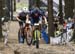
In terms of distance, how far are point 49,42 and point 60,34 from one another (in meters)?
0.59

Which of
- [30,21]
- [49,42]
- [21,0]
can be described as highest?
[30,21]

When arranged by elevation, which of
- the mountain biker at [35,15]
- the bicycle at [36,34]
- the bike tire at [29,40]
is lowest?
the bike tire at [29,40]

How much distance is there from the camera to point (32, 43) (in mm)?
13398

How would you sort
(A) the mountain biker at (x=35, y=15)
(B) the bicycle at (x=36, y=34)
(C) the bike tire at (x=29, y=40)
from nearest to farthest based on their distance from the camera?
(B) the bicycle at (x=36, y=34) → (C) the bike tire at (x=29, y=40) → (A) the mountain biker at (x=35, y=15)

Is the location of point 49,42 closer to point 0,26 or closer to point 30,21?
point 30,21

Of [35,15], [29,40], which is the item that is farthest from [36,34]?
[35,15]

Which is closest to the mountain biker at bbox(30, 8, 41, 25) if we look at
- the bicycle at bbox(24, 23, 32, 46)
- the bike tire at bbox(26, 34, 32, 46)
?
the bicycle at bbox(24, 23, 32, 46)

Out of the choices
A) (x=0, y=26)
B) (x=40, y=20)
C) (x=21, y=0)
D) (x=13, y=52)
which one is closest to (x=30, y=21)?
(x=40, y=20)

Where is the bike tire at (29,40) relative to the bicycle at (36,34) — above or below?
below

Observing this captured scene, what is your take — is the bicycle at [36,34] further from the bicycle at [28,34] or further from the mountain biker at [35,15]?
the mountain biker at [35,15]

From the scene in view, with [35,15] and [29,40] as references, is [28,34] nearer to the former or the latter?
[29,40]

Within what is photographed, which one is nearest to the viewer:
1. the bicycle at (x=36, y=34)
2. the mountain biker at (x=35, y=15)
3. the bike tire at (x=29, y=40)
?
the bicycle at (x=36, y=34)

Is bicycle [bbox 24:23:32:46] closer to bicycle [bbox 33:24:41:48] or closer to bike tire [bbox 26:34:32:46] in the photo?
bike tire [bbox 26:34:32:46]

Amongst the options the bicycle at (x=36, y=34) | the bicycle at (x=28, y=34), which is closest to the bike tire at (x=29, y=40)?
the bicycle at (x=28, y=34)
